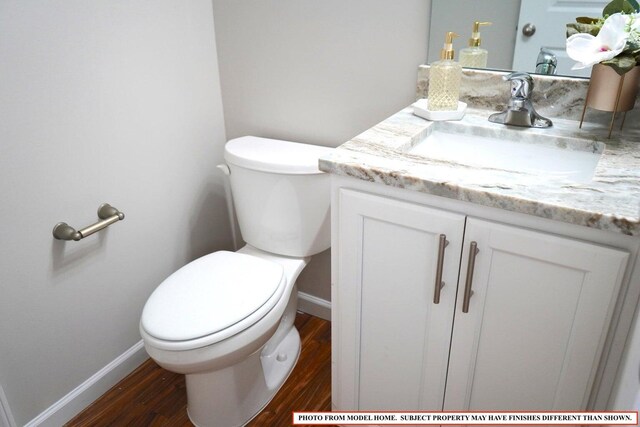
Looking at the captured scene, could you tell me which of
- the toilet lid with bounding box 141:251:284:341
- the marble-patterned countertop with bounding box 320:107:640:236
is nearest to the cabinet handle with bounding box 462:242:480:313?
the marble-patterned countertop with bounding box 320:107:640:236

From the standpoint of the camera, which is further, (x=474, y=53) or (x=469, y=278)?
(x=474, y=53)

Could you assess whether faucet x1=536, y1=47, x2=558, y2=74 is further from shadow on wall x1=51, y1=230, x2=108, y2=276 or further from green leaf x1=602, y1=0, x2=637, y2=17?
shadow on wall x1=51, y1=230, x2=108, y2=276

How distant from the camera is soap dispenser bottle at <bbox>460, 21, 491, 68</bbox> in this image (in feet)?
4.54

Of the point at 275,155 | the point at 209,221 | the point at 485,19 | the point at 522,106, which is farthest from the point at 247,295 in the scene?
the point at 485,19

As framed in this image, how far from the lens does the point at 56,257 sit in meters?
1.43

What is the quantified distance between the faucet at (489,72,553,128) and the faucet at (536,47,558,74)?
104 millimetres

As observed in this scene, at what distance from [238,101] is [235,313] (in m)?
0.87

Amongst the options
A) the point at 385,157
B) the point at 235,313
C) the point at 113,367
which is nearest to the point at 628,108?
the point at 385,157

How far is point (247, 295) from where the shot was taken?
4.57 ft

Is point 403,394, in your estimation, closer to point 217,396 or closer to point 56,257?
point 217,396

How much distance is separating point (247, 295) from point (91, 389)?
693 mm

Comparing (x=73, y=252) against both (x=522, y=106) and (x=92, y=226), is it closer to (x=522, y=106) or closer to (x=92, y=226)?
(x=92, y=226)

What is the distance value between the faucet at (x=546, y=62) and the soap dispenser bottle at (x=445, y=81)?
0.71 feet

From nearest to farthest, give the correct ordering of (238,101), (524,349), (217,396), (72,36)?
(524,349) < (72,36) < (217,396) < (238,101)
